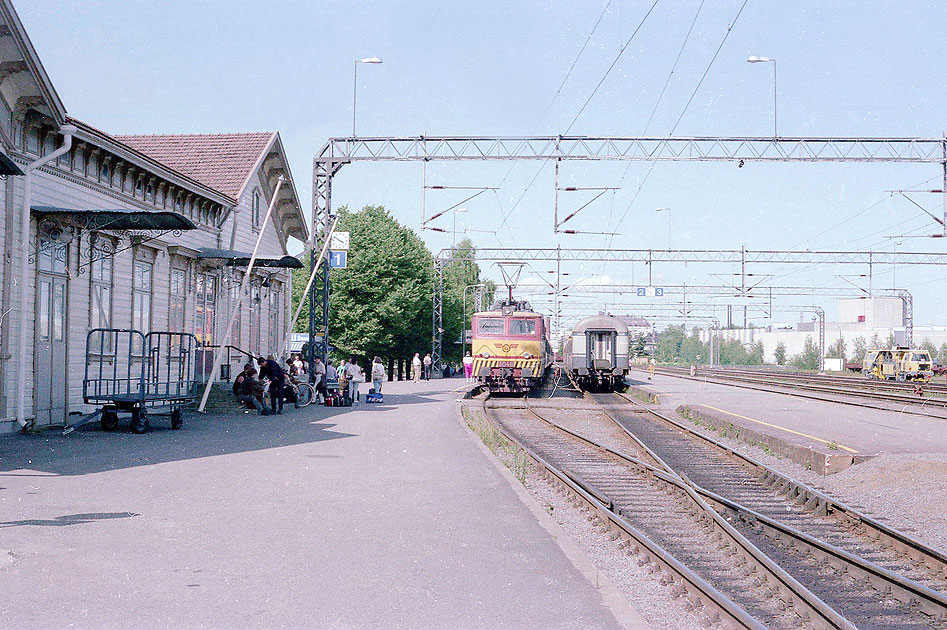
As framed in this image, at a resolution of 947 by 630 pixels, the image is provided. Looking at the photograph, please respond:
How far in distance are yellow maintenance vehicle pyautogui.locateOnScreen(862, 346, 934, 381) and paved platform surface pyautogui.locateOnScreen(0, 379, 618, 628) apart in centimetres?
4592

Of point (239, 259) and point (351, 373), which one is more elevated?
point (239, 259)

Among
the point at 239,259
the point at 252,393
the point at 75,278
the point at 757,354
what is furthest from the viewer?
the point at 757,354

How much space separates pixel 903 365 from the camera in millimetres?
54562

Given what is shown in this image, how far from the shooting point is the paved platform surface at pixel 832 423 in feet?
57.4

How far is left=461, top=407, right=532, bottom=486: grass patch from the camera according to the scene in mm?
14642

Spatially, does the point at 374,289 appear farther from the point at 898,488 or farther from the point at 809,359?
the point at 809,359

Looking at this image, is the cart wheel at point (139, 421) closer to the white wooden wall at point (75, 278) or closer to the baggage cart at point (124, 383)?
the baggage cart at point (124, 383)

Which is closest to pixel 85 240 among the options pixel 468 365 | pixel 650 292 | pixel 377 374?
pixel 377 374


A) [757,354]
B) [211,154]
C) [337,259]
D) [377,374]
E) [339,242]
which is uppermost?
[211,154]

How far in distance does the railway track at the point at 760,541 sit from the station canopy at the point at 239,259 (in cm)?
1144

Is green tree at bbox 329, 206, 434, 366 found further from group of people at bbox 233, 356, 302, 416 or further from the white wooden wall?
group of people at bbox 233, 356, 302, 416

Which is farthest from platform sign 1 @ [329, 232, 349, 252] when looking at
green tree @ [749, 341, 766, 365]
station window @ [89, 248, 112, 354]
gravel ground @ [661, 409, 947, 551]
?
green tree @ [749, 341, 766, 365]

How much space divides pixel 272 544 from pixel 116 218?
1171 cm

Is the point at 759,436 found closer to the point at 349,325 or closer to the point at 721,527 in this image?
the point at 721,527
